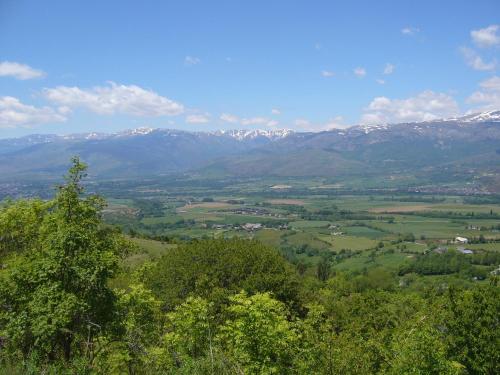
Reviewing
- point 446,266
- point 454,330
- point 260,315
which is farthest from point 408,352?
point 446,266

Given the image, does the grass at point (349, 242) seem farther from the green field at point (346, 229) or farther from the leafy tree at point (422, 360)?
the leafy tree at point (422, 360)

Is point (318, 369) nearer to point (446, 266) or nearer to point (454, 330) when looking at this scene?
point (454, 330)

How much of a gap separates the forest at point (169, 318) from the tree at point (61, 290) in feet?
0.14

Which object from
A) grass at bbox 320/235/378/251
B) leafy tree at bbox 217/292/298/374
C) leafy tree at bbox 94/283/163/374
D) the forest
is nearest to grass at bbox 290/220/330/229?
grass at bbox 320/235/378/251

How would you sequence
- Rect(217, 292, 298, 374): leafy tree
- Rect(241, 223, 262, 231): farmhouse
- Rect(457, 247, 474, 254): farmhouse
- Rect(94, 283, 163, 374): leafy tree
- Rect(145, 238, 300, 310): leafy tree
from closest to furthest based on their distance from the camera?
Rect(94, 283, 163, 374): leafy tree < Rect(217, 292, 298, 374): leafy tree < Rect(145, 238, 300, 310): leafy tree < Rect(457, 247, 474, 254): farmhouse < Rect(241, 223, 262, 231): farmhouse

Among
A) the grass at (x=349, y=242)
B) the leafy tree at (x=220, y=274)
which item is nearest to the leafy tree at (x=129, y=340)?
the leafy tree at (x=220, y=274)

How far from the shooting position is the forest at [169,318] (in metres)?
14.4

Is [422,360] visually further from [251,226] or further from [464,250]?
[251,226]

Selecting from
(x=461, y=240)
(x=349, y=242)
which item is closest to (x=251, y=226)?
(x=349, y=242)

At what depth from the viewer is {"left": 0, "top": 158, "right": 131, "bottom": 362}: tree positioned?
1394 cm

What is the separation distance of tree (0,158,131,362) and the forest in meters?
0.04

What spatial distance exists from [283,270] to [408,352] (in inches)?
848

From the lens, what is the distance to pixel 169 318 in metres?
26.4

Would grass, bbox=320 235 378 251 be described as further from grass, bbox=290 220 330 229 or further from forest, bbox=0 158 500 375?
forest, bbox=0 158 500 375
